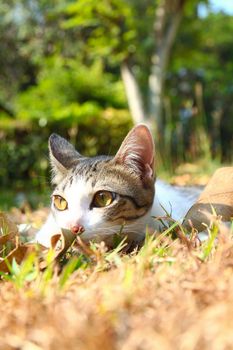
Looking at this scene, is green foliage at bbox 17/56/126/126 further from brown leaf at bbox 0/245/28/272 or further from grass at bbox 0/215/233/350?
grass at bbox 0/215/233/350

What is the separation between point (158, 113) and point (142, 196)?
957 cm

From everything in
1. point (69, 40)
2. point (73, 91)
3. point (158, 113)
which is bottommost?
point (158, 113)

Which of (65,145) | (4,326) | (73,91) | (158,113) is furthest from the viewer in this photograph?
(73,91)

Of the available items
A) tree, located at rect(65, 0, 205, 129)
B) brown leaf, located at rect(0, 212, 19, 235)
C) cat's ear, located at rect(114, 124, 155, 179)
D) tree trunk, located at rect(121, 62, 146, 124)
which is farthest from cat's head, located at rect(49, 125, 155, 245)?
tree trunk, located at rect(121, 62, 146, 124)

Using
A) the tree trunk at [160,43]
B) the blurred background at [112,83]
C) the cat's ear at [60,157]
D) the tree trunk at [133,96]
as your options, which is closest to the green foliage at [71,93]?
the blurred background at [112,83]

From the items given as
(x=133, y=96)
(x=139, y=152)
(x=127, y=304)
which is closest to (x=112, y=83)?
(x=133, y=96)

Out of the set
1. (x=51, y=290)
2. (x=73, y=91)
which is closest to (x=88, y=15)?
(x=73, y=91)

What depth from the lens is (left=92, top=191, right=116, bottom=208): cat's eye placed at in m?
2.02

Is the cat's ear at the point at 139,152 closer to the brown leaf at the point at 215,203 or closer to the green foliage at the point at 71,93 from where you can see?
the brown leaf at the point at 215,203

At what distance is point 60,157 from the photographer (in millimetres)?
2400

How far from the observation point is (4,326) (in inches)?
40.5

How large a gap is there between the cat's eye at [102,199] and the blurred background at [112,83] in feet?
11.9

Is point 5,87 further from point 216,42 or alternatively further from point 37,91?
point 216,42

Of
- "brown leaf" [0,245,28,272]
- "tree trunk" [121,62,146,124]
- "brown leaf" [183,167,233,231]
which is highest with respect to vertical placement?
"brown leaf" [0,245,28,272]
